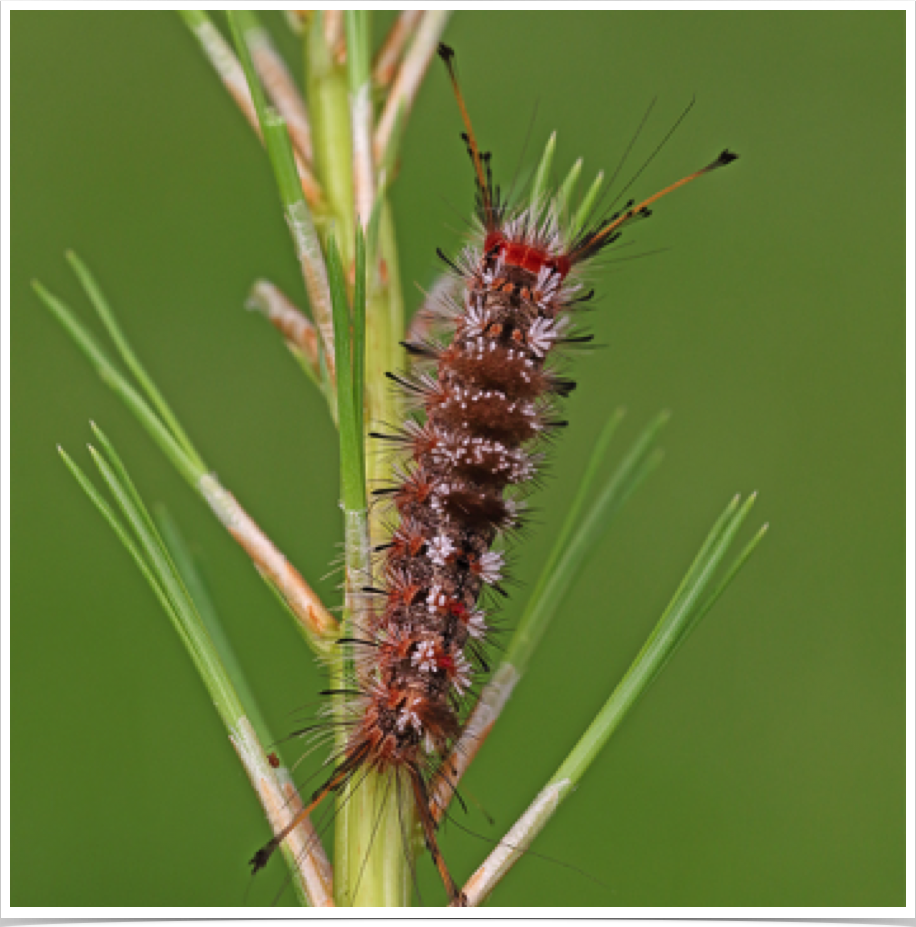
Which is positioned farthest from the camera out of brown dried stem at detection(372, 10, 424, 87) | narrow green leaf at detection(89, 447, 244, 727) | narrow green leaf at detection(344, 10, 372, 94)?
brown dried stem at detection(372, 10, 424, 87)

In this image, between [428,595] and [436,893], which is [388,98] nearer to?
[428,595]

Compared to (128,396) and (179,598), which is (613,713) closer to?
(179,598)

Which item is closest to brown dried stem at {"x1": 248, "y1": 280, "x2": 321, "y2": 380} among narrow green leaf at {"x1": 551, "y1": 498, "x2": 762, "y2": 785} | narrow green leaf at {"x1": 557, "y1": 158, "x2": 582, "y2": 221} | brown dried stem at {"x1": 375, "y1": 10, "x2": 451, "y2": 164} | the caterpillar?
the caterpillar

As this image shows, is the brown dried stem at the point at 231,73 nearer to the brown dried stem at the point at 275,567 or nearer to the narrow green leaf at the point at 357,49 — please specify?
the narrow green leaf at the point at 357,49

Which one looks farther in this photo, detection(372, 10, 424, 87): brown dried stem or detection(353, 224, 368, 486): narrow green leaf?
detection(372, 10, 424, 87): brown dried stem

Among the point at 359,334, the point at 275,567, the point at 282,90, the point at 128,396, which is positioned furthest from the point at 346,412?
the point at 282,90

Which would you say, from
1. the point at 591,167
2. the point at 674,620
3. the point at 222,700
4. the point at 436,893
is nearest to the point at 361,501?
the point at 222,700

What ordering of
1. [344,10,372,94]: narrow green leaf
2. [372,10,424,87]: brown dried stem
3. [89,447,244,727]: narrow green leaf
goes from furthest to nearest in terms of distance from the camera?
[372,10,424,87]: brown dried stem
[344,10,372,94]: narrow green leaf
[89,447,244,727]: narrow green leaf

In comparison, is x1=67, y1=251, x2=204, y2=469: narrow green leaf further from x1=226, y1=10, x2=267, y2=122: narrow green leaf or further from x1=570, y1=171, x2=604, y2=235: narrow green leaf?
x1=570, y1=171, x2=604, y2=235: narrow green leaf

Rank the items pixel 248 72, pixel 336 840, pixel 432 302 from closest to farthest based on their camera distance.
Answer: pixel 248 72 < pixel 336 840 < pixel 432 302
